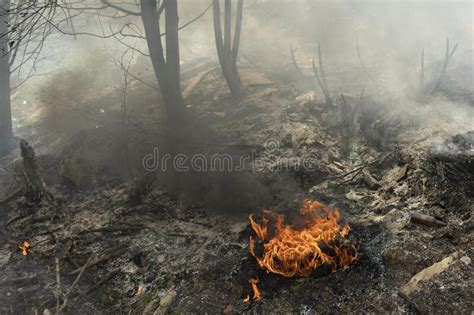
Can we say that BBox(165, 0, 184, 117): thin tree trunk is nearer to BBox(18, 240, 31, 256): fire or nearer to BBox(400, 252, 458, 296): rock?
BBox(18, 240, 31, 256): fire

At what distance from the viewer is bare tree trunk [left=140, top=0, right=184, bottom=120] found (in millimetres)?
7730

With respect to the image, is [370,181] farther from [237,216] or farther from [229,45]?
[229,45]

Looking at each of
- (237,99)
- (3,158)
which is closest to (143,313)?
(237,99)

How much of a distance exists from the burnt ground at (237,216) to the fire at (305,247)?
139 millimetres

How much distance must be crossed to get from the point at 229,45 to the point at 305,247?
20.6ft

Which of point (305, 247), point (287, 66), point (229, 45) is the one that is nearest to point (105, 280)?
point (305, 247)

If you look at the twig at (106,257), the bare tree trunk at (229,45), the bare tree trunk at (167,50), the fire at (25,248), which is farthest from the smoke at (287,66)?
the fire at (25,248)

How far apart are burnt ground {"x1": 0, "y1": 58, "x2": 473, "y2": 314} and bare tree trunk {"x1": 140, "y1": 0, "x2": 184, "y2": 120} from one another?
699 mm

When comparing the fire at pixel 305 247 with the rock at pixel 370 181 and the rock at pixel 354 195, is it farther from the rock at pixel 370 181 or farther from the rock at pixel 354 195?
the rock at pixel 370 181

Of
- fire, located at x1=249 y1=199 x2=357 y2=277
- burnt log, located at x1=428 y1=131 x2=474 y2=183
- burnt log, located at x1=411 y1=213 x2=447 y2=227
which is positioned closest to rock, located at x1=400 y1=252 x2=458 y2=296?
burnt log, located at x1=411 y1=213 x2=447 y2=227

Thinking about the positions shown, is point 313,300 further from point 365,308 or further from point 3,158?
point 3,158

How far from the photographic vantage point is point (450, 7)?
Result: 1448 centimetres

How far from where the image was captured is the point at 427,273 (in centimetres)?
403

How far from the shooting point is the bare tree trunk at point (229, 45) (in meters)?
8.97
